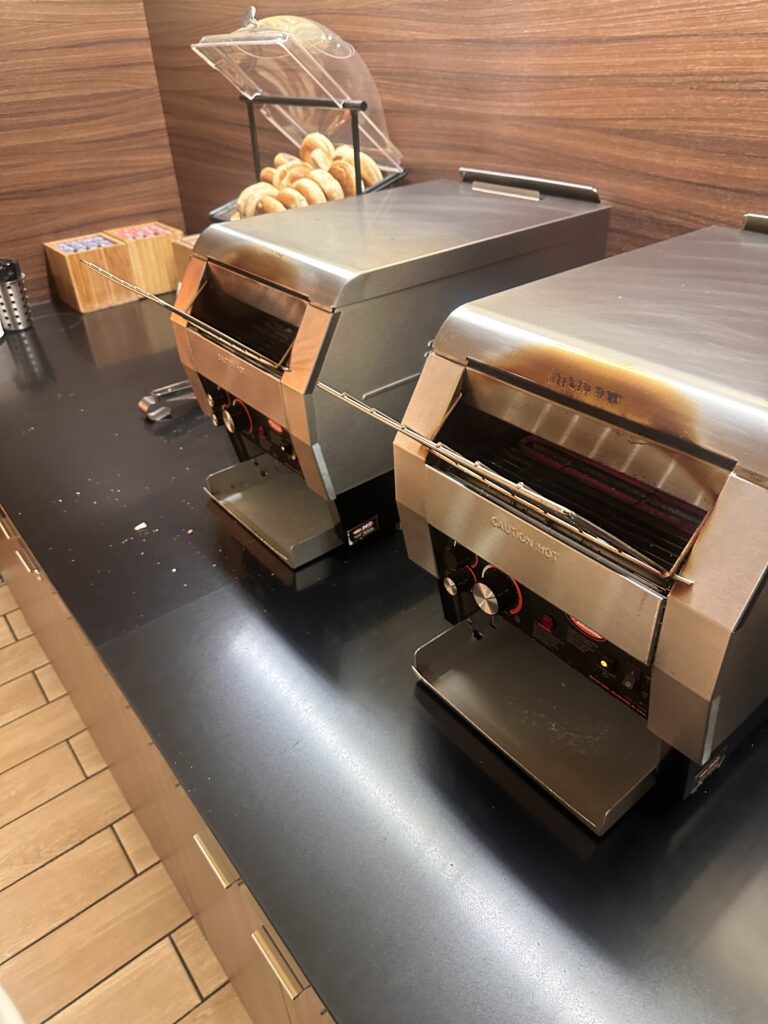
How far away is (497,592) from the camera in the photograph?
27.4 inches

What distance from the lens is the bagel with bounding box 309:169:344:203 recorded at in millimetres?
1346

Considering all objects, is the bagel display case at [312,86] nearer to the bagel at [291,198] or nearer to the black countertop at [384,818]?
the bagel at [291,198]

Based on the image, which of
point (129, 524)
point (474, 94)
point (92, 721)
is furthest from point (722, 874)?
point (474, 94)

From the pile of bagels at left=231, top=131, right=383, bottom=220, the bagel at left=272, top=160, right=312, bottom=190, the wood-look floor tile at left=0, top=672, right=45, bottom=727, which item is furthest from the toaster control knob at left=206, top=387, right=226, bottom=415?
the wood-look floor tile at left=0, top=672, right=45, bottom=727

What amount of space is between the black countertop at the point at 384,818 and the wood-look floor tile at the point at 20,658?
2.20 ft

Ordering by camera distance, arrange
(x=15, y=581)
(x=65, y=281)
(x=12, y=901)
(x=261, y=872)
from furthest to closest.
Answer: (x=65, y=281) < (x=15, y=581) < (x=12, y=901) < (x=261, y=872)

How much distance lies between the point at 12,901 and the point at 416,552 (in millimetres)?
1009

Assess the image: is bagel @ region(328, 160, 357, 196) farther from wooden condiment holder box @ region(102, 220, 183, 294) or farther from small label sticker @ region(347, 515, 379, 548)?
wooden condiment holder box @ region(102, 220, 183, 294)

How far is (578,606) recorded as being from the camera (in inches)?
23.4

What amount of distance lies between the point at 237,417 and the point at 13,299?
115cm

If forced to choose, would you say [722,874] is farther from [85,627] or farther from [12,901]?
[12,901]

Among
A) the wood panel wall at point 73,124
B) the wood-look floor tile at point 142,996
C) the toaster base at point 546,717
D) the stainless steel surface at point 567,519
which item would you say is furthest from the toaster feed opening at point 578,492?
the wood panel wall at point 73,124

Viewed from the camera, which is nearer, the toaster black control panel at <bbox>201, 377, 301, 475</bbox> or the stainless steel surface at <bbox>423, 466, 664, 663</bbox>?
the stainless steel surface at <bbox>423, 466, 664, 663</bbox>

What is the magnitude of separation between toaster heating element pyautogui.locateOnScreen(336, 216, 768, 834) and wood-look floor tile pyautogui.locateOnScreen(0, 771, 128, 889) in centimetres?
87
